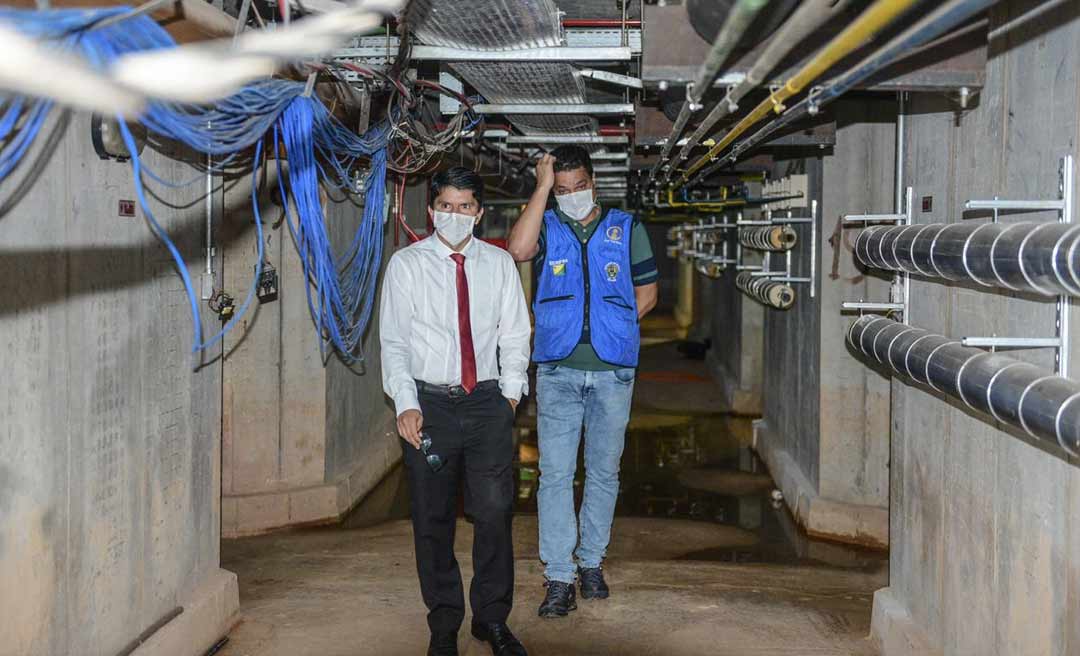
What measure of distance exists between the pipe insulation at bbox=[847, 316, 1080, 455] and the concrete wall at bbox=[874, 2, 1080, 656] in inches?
5.0

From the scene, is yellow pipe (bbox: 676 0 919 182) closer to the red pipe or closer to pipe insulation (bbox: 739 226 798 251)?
the red pipe

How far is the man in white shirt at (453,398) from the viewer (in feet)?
10.7

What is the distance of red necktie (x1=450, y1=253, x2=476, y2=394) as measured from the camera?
10.9 feet

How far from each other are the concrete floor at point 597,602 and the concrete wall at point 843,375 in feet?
1.22

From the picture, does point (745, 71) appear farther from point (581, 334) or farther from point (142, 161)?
point (142, 161)

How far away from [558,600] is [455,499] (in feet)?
2.40

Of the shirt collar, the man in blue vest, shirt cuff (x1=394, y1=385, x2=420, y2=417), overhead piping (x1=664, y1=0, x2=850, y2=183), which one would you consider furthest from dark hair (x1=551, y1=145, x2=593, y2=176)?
overhead piping (x1=664, y1=0, x2=850, y2=183)

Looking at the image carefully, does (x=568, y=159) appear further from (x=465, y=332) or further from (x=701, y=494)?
(x=701, y=494)

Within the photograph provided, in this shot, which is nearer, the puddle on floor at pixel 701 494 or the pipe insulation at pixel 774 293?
the puddle on floor at pixel 701 494

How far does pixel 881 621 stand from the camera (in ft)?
11.7

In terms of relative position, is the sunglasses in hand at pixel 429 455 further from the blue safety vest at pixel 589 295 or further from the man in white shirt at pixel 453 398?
the blue safety vest at pixel 589 295

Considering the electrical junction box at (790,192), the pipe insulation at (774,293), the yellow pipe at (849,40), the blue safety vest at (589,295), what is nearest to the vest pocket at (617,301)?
the blue safety vest at (589,295)

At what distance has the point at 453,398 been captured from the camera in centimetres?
331

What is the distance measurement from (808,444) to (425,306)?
3433 mm
